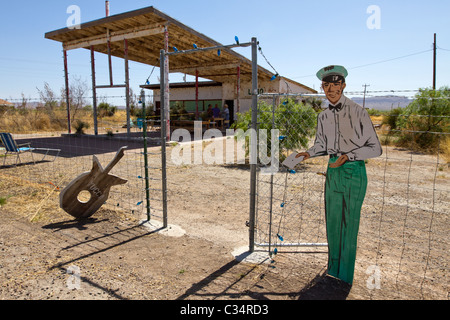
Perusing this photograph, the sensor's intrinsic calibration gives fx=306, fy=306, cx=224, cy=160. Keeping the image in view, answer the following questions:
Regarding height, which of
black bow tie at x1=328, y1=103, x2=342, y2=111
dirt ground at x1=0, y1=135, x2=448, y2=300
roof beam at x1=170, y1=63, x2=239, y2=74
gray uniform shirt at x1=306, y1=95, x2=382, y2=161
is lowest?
dirt ground at x1=0, y1=135, x2=448, y2=300

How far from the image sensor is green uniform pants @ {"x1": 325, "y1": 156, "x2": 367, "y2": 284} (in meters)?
2.95

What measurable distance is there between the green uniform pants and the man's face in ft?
1.92

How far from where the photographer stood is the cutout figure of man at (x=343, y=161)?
2883mm

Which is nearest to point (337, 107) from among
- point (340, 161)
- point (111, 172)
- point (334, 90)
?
point (334, 90)

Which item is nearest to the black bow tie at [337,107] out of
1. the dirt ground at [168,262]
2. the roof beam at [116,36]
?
the dirt ground at [168,262]

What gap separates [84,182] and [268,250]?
9.80 feet

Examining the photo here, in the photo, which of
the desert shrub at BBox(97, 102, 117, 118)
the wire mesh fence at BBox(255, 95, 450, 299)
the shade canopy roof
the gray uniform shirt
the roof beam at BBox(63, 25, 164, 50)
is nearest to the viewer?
the gray uniform shirt

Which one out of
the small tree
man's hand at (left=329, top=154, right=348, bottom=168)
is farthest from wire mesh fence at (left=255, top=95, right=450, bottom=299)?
the small tree

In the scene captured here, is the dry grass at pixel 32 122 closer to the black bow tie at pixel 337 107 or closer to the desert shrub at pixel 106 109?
the desert shrub at pixel 106 109

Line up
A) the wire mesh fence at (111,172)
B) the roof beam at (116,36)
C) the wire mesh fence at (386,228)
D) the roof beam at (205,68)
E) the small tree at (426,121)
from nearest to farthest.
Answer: the wire mesh fence at (386,228)
the wire mesh fence at (111,172)
the roof beam at (116,36)
the small tree at (426,121)
the roof beam at (205,68)

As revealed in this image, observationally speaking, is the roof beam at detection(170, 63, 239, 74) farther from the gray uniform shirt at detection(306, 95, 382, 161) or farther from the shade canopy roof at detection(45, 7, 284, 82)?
the gray uniform shirt at detection(306, 95, 382, 161)

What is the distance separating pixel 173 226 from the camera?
180 inches
